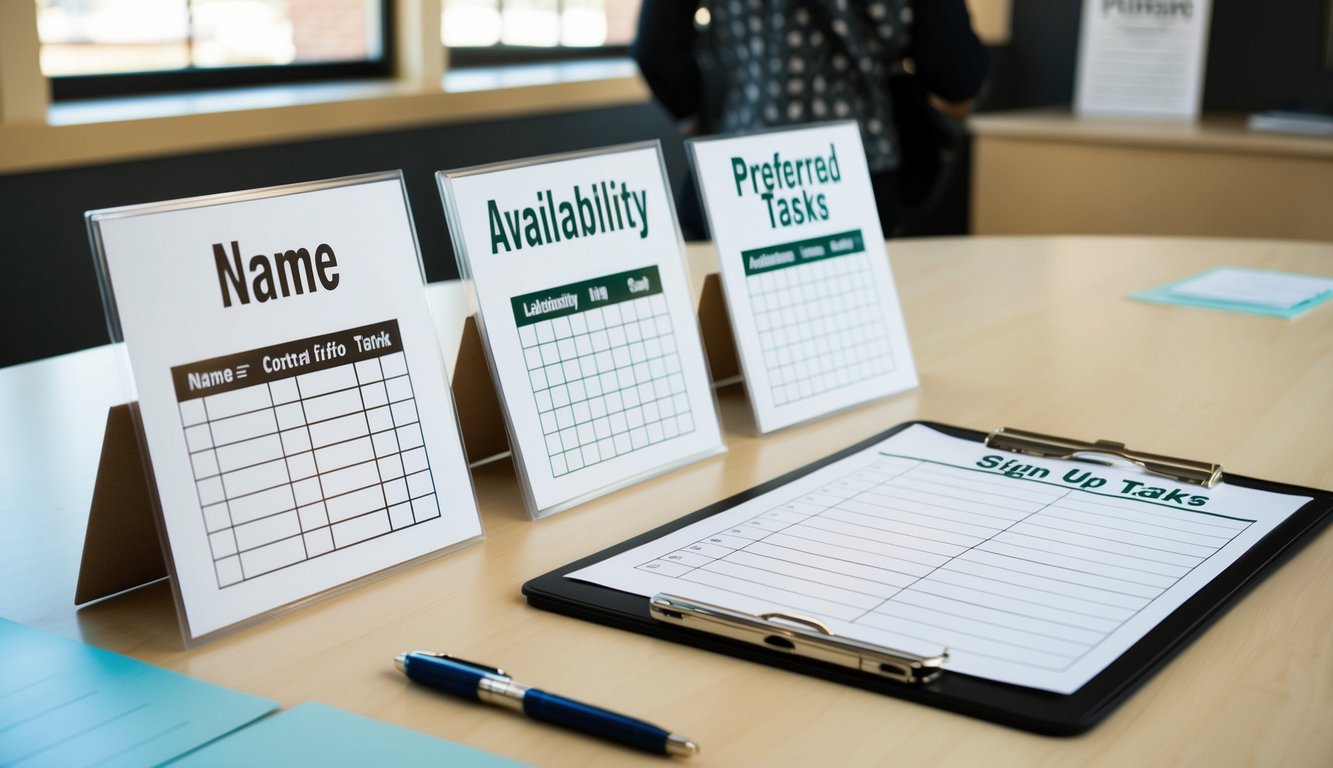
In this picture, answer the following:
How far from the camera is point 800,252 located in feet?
4.14

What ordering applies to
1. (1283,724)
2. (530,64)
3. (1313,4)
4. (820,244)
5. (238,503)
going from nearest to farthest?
(1283,724)
(238,503)
(820,244)
(1313,4)
(530,64)

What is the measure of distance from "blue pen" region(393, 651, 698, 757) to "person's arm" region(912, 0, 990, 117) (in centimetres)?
196

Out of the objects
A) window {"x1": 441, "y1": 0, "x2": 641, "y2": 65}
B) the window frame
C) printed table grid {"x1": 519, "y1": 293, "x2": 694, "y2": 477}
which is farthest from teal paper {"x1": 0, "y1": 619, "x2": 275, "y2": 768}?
the window frame

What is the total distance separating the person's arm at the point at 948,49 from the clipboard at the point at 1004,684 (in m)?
1.61

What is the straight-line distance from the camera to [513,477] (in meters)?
1.10

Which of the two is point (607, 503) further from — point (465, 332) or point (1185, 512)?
point (1185, 512)

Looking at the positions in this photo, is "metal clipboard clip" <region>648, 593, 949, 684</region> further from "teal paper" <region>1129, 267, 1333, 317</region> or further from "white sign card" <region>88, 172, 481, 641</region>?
"teal paper" <region>1129, 267, 1333, 317</region>

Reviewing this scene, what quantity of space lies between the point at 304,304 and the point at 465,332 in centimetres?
17

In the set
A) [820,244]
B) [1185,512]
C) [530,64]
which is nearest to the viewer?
[1185,512]

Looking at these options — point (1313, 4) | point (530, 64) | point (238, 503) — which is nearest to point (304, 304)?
point (238, 503)

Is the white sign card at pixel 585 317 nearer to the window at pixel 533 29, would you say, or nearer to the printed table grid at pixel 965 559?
the printed table grid at pixel 965 559

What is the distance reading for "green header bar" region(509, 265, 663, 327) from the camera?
1017 mm

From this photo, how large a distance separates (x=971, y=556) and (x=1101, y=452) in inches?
10.0

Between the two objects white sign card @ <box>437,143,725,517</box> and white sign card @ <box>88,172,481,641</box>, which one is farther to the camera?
white sign card @ <box>437,143,725,517</box>
